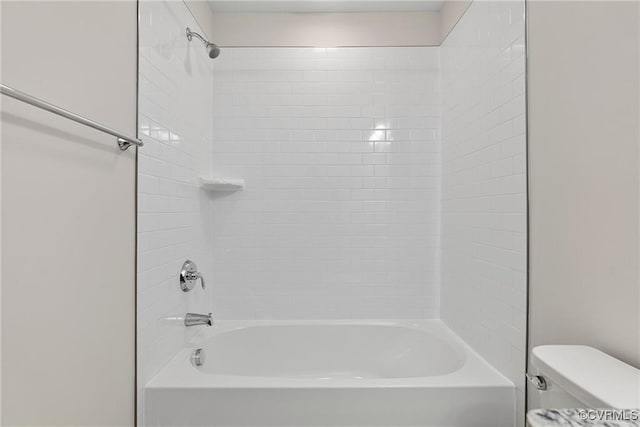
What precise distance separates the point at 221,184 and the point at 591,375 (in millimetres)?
1879

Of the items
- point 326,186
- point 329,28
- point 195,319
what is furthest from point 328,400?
point 329,28

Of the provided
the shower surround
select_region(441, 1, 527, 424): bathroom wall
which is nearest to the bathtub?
select_region(441, 1, 527, 424): bathroom wall

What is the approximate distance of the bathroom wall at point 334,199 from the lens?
7.80ft

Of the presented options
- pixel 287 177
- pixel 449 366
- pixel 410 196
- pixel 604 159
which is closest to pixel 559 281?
pixel 604 159

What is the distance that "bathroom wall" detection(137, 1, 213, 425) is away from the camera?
1462 millimetres

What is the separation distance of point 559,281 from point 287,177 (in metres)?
1.60

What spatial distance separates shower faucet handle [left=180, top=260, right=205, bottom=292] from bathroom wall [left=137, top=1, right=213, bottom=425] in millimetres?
28

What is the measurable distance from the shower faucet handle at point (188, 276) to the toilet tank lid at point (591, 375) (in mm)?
1505

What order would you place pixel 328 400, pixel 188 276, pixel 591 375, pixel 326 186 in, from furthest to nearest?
pixel 326 186 → pixel 188 276 → pixel 328 400 → pixel 591 375

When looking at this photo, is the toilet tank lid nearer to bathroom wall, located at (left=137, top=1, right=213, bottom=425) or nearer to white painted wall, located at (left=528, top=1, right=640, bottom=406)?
white painted wall, located at (left=528, top=1, right=640, bottom=406)

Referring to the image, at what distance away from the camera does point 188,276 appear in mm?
1872

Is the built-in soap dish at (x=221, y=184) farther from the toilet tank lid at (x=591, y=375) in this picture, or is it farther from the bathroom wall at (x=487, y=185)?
the toilet tank lid at (x=591, y=375)

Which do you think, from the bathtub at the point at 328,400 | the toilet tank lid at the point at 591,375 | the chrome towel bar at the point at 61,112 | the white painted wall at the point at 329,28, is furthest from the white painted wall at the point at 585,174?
the chrome towel bar at the point at 61,112

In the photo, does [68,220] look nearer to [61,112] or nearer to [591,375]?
[61,112]
